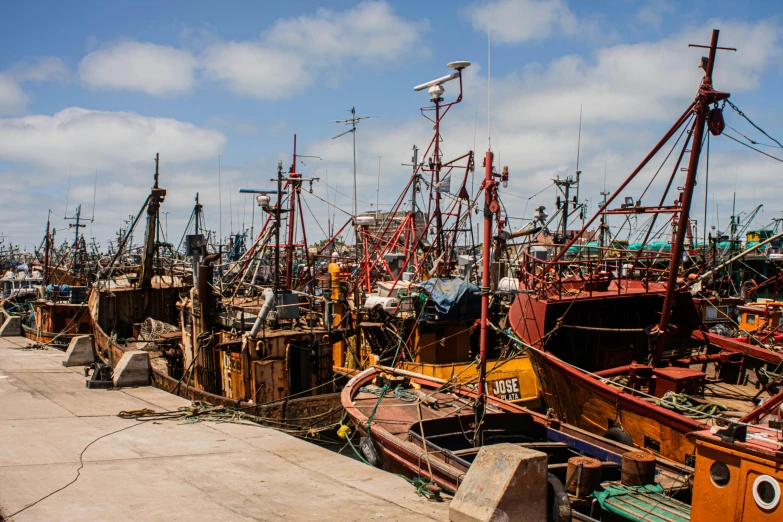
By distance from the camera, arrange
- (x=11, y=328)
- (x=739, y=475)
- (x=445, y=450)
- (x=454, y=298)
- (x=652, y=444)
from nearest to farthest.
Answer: (x=739, y=475) < (x=445, y=450) < (x=652, y=444) < (x=454, y=298) < (x=11, y=328)

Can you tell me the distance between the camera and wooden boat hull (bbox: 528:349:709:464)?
10.4 m

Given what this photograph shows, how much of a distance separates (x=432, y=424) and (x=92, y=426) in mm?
6314

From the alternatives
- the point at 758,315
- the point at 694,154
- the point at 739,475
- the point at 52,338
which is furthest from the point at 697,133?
the point at 52,338

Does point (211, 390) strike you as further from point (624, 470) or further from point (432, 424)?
point (624, 470)

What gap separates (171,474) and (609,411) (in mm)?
7839

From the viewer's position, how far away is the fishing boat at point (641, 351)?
10.9m

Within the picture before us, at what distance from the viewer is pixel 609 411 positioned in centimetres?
1166

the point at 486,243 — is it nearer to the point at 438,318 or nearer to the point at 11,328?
the point at 438,318

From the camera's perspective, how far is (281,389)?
15.4 metres

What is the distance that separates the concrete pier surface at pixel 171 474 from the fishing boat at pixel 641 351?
4296 mm

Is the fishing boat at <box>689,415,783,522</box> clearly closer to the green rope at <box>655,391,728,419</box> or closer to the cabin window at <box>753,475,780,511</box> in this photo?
the cabin window at <box>753,475,780,511</box>

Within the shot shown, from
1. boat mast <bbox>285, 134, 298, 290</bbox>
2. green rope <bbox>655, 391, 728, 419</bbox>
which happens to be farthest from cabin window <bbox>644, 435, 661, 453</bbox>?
boat mast <bbox>285, 134, 298, 290</bbox>

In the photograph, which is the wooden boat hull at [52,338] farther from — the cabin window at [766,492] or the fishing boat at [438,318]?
the cabin window at [766,492]

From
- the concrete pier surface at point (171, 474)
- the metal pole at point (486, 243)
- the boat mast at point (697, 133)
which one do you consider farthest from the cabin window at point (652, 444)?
the concrete pier surface at point (171, 474)
